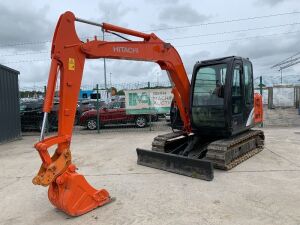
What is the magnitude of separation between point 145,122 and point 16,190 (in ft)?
34.4

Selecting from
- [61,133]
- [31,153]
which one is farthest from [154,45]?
[31,153]

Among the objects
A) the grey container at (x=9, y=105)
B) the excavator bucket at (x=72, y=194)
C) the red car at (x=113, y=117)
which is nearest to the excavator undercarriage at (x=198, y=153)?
the excavator bucket at (x=72, y=194)

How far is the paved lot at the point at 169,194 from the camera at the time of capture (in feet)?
15.9

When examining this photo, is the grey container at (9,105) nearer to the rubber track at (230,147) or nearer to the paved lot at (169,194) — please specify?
the paved lot at (169,194)

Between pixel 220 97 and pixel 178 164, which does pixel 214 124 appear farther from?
pixel 178 164

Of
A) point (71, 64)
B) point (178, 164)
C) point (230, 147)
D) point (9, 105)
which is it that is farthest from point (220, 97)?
point (9, 105)

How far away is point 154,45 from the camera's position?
718 cm

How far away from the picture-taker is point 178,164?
7.10 meters

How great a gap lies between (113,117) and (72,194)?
463 inches

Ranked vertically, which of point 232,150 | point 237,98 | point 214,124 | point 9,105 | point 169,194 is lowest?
point 169,194

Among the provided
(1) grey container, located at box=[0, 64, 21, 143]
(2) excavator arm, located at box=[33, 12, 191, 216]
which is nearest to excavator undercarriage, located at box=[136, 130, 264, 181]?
(2) excavator arm, located at box=[33, 12, 191, 216]

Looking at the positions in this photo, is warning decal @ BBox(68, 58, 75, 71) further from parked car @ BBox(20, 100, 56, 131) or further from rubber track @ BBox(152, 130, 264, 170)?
parked car @ BBox(20, 100, 56, 131)

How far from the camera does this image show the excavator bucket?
490 cm

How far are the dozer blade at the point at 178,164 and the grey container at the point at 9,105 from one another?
777cm
